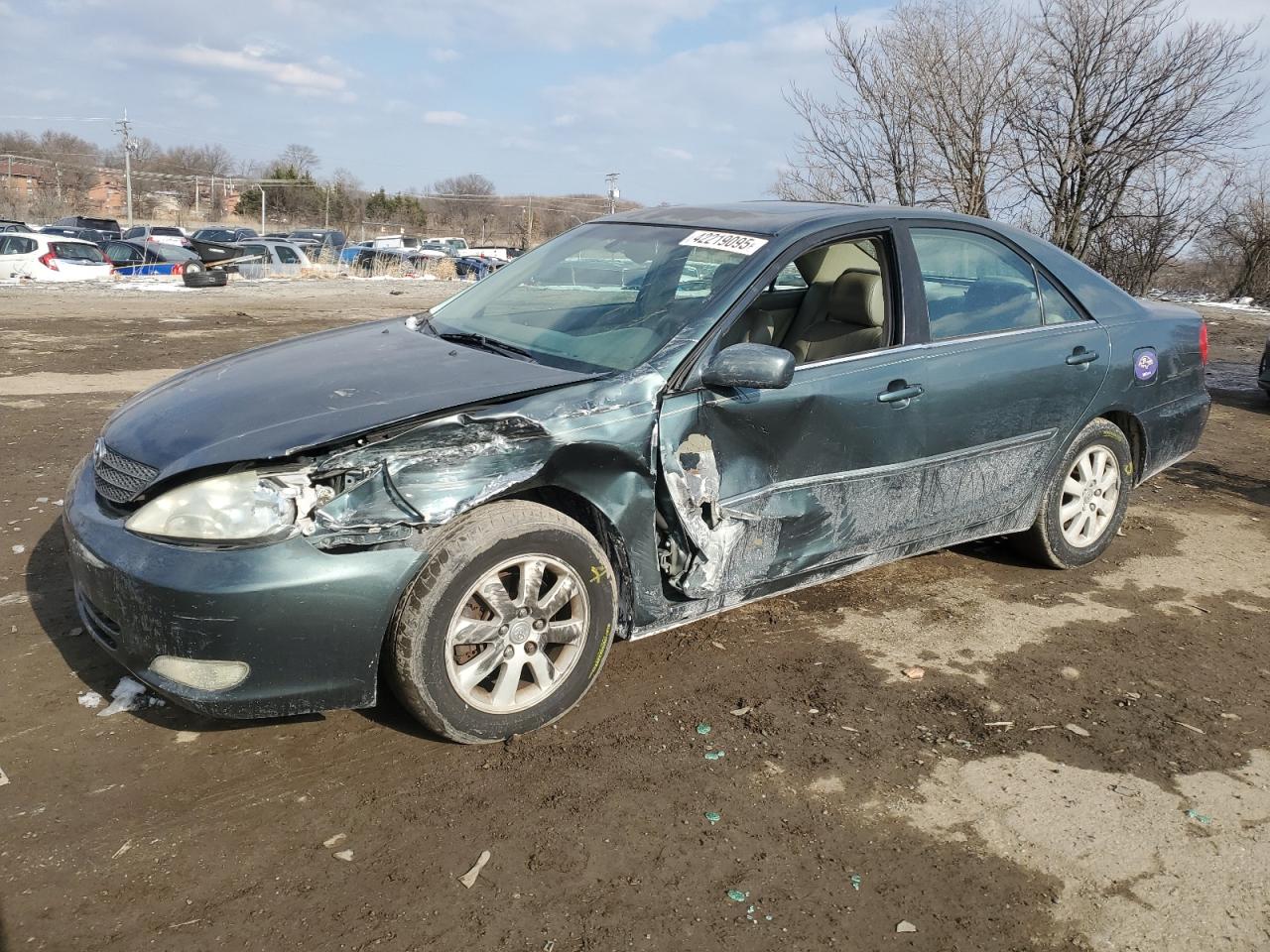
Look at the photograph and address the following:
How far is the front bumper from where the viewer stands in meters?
2.76

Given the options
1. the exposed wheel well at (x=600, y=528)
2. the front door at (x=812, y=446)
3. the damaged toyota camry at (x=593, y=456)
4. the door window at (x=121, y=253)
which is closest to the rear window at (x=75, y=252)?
the door window at (x=121, y=253)

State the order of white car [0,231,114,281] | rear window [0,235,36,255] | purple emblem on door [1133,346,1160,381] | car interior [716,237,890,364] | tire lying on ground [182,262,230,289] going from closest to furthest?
car interior [716,237,890,364] < purple emblem on door [1133,346,1160,381] < white car [0,231,114,281] < rear window [0,235,36,255] < tire lying on ground [182,262,230,289]

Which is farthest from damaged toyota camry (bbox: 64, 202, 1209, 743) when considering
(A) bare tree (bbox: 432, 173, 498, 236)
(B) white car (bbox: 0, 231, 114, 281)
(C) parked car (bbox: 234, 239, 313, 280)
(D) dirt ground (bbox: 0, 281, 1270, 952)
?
(A) bare tree (bbox: 432, 173, 498, 236)

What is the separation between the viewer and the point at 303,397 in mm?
3264

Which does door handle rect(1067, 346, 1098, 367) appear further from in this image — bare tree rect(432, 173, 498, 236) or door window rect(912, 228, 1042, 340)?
bare tree rect(432, 173, 498, 236)

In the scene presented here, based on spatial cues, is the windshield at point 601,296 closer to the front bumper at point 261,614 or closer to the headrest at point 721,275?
the headrest at point 721,275

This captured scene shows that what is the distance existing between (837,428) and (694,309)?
70 cm

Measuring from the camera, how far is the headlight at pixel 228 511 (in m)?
2.82

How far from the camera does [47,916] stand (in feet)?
7.89

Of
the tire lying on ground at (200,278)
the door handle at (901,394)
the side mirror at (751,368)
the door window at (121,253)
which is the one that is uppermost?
the side mirror at (751,368)

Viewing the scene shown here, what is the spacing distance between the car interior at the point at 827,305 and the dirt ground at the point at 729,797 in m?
1.18

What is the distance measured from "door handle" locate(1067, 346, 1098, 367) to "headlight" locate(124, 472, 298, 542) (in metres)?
3.45

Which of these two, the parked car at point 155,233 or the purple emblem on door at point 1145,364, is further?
the parked car at point 155,233

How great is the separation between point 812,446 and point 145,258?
2535 centimetres
